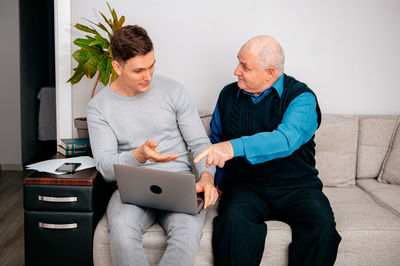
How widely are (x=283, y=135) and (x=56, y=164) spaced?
111 centimetres

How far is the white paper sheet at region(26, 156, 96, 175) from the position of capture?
167cm

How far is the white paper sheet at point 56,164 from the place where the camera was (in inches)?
65.9

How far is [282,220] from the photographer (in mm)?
1670

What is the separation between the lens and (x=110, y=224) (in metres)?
1.51

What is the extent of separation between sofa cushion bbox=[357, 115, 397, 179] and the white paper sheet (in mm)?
1655

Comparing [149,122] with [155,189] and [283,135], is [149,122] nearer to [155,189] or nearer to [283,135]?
[155,189]

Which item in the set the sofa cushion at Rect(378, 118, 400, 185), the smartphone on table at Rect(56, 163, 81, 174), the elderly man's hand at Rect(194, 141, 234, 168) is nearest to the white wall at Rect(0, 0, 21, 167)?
the smartphone on table at Rect(56, 163, 81, 174)

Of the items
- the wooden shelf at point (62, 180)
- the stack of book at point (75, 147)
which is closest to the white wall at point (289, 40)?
the stack of book at point (75, 147)

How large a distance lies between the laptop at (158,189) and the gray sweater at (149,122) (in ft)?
0.78

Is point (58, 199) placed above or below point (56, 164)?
below

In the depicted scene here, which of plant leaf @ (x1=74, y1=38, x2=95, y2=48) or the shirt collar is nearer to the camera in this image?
the shirt collar

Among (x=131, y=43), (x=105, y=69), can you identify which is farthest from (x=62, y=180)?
(x=105, y=69)

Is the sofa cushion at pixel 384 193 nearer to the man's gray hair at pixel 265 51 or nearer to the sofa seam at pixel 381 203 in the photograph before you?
the sofa seam at pixel 381 203

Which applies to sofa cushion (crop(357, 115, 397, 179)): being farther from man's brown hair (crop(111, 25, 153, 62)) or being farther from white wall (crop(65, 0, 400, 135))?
man's brown hair (crop(111, 25, 153, 62))
